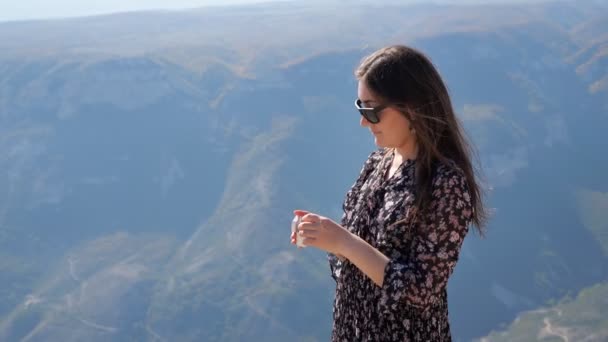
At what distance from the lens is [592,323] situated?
202ft

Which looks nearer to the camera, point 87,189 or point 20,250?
point 20,250

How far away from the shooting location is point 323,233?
2535 mm

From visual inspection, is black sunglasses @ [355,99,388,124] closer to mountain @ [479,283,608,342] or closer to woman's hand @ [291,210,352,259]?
woman's hand @ [291,210,352,259]

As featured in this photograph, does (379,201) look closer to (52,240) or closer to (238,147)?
(52,240)

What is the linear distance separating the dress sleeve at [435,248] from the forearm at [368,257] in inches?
1.8

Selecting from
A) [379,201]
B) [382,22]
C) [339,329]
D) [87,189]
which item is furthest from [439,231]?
[382,22]

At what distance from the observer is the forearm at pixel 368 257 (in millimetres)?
2457

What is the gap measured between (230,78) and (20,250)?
154 feet

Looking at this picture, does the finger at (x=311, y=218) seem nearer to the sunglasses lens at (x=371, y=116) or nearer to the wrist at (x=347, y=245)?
the wrist at (x=347, y=245)

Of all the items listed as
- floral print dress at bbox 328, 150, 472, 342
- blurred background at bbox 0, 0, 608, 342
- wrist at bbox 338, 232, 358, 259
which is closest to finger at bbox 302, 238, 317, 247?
wrist at bbox 338, 232, 358, 259

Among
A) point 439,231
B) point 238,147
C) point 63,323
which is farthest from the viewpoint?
point 238,147

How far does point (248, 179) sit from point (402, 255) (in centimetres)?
8588

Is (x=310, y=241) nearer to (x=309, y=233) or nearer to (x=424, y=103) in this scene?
(x=309, y=233)

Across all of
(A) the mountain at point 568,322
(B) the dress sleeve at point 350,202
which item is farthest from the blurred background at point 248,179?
(B) the dress sleeve at point 350,202
